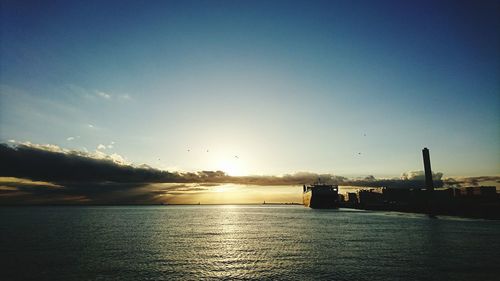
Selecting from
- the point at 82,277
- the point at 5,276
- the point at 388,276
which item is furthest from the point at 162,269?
the point at 388,276

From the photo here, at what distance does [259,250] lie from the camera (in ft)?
127

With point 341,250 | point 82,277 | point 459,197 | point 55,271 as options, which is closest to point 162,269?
point 82,277

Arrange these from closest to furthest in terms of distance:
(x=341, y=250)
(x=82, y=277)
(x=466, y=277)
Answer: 1. (x=466, y=277)
2. (x=82, y=277)
3. (x=341, y=250)

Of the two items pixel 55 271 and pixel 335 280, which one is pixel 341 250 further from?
pixel 55 271

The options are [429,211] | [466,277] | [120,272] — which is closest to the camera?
[466,277]

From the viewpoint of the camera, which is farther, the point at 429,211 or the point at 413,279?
the point at 429,211

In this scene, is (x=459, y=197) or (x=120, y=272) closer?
(x=120, y=272)

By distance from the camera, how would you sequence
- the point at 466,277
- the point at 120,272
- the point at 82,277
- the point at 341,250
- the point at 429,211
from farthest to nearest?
1. the point at 429,211
2. the point at 341,250
3. the point at 120,272
4. the point at 82,277
5. the point at 466,277

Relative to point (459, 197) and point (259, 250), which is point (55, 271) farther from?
point (459, 197)

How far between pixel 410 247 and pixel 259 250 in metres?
20.3

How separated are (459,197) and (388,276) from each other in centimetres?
19907

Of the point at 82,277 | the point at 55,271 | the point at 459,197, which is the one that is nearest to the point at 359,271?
the point at 82,277

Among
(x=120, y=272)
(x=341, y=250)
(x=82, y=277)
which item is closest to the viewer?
(x=82, y=277)

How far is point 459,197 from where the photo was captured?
184 m
